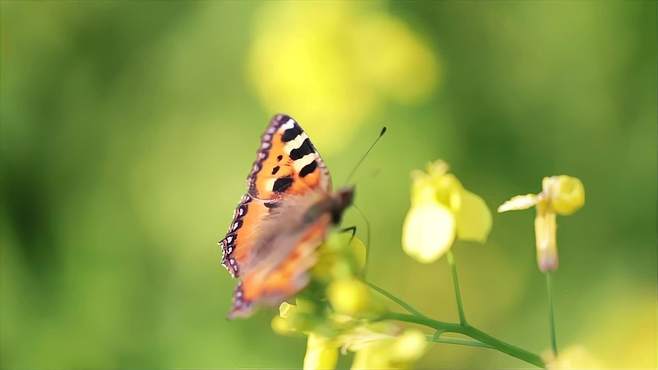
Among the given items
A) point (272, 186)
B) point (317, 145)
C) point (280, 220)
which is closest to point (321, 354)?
point (280, 220)

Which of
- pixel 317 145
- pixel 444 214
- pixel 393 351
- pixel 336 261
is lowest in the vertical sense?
pixel 393 351

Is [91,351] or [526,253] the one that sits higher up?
[526,253]

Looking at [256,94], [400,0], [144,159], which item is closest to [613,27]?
[400,0]

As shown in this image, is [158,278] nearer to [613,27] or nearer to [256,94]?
[256,94]

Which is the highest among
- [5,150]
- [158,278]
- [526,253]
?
[5,150]

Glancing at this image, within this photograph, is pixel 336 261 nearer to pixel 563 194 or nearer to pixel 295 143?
pixel 295 143

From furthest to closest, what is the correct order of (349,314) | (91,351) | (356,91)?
(356,91) < (91,351) < (349,314)

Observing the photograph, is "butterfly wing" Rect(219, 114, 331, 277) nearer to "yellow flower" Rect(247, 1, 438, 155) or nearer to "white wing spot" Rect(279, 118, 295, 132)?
"white wing spot" Rect(279, 118, 295, 132)
